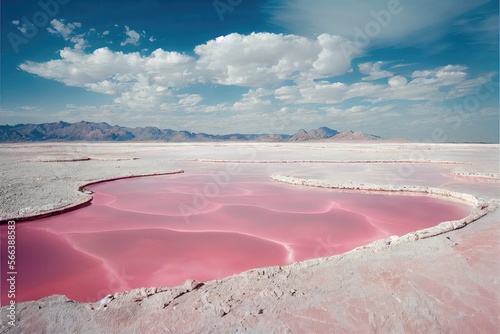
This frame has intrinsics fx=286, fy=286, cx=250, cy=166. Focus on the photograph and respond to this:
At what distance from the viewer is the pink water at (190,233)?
5.15m

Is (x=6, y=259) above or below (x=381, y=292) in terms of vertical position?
below

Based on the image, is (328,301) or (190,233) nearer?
(328,301)

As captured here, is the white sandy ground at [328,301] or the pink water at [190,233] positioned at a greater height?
the white sandy ground at [328,301]

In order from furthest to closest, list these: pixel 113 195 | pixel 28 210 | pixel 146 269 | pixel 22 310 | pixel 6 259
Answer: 1. pixel 113 195
2. pixel 28 210
3. pixel 6 259
4. pixel 146 269
5. pixel 22 310

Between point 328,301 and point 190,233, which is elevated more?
point 328,301

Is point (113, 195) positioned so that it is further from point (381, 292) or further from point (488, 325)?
point (488, 325)

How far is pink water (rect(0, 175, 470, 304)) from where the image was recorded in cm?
515

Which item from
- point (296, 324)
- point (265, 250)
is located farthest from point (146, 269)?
point (296, 324)

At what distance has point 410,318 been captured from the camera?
10.6 feet

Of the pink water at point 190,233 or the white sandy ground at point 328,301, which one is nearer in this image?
the white sandy ground at point 328,301

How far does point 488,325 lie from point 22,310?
548 centimetres

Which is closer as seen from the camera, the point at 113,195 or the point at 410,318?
the point at 410,318

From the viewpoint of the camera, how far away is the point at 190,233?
7.32 meters

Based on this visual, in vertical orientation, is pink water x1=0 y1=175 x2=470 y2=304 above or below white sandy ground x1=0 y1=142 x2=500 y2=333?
below
